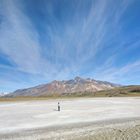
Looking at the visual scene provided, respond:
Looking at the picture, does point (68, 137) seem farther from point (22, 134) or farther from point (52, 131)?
point (22, 134)

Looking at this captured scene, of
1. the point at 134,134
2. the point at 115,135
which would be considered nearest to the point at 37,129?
the point at 115,135

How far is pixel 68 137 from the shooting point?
12.2m

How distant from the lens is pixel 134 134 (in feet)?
40.5

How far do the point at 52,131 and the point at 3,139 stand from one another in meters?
3.43

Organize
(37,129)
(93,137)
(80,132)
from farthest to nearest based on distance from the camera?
(37,129) < (80,132) < (93,137)

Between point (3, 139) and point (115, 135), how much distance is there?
716 centimetres

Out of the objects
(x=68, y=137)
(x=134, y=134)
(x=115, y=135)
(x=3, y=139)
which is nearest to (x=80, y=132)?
(x=68, y=137)

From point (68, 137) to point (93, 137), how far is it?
1568 millimetres

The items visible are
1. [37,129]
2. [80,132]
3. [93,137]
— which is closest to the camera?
[93,137]

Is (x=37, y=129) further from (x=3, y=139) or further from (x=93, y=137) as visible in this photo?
(x=93, y=137)

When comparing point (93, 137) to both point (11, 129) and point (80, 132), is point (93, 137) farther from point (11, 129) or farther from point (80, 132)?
point (11, 129)

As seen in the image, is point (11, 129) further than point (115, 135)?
Yes

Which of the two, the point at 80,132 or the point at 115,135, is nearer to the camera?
the point at 115,135

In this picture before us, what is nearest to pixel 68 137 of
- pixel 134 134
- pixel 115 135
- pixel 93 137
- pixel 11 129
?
pixel 93 137
